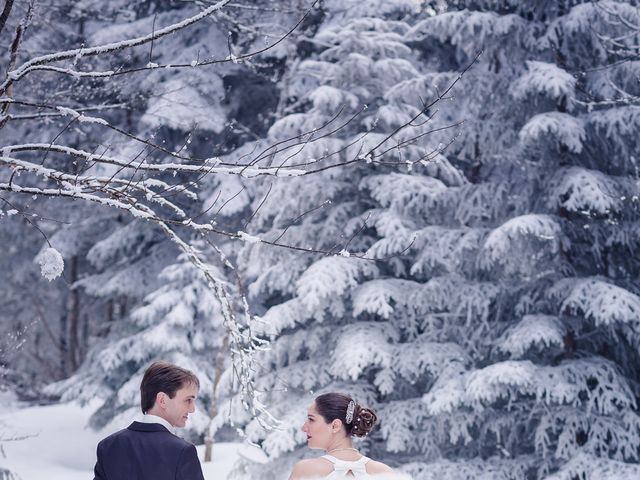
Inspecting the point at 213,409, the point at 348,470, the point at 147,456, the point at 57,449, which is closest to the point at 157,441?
the point at 147,456

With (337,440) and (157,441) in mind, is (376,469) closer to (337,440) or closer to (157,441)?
(337,440)

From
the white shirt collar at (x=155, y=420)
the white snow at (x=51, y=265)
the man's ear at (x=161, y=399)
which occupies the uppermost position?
the white snow at (x=51, y=265)

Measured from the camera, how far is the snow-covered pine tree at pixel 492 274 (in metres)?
9.77

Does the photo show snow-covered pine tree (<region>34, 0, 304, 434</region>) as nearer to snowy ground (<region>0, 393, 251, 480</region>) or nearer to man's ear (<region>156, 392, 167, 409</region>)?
snowy ground (<region>0, 393, 251, 480</region>)

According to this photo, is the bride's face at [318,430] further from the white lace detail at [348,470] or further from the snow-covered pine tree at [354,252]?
the snow-covered pine tree at [354,252]

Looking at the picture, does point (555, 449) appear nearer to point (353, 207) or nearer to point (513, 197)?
point (513, 197)

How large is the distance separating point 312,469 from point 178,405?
795mm

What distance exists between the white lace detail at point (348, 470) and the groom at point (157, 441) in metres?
0.74

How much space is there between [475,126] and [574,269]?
8.89ft

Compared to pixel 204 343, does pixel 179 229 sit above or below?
above

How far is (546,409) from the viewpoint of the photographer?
32.4 ft

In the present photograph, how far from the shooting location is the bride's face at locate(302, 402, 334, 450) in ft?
13.5

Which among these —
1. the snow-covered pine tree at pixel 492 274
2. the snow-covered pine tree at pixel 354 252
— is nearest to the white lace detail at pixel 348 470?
the snow-covered pine tree at pixel 492 274

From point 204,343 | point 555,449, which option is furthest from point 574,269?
point 204,343
